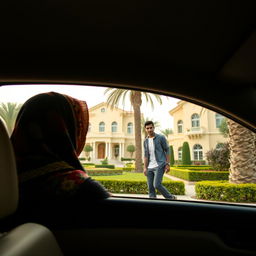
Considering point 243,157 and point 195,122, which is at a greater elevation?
point 195,122

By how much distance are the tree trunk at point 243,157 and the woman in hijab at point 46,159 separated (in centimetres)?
713

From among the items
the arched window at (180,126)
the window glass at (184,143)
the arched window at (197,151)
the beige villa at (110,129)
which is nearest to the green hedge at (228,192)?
the window glass at (184,143)

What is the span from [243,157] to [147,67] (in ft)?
22.9

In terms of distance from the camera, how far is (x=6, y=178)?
93cm

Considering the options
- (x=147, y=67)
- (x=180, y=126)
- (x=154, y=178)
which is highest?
(x=180, y=126)

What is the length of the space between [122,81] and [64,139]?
0.85 metres

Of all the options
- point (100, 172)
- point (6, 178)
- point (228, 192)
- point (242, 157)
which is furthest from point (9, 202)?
point (100, 172)

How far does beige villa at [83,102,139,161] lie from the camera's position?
38.6 meters

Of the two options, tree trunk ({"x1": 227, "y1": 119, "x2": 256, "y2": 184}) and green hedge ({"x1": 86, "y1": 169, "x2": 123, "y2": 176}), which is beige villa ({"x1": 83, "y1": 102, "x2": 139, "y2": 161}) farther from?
tree trunk ({"x1": 227, "y1": 119, "x2": 256, "y2": 184})

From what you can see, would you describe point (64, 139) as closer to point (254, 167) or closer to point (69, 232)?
point (69, 232)

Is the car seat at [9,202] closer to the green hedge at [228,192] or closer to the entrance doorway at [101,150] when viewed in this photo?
the green hedge at [228,192]

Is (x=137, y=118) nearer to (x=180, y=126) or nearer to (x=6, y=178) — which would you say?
Result: (x=180, y=126)

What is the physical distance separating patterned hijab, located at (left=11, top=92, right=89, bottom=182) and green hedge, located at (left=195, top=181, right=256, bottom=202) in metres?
4.54

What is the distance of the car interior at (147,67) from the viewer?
1.68 metres
